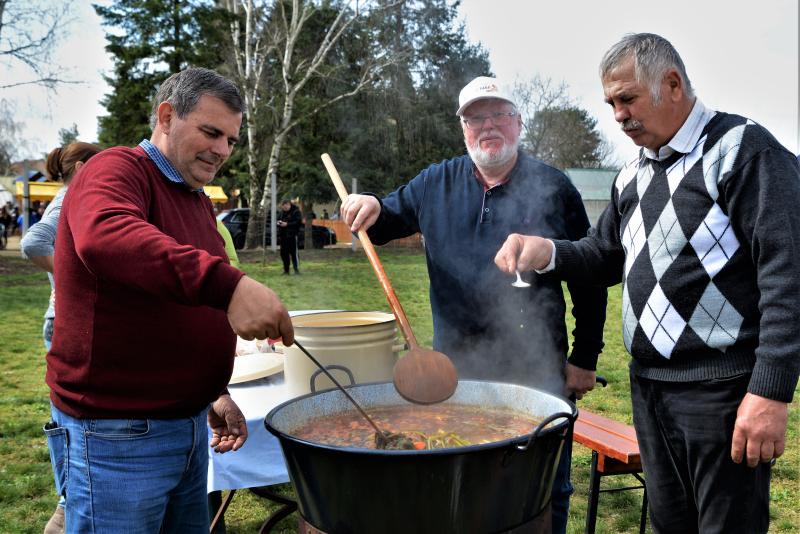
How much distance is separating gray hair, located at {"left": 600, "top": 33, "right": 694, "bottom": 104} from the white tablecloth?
1.82 meters

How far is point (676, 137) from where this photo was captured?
6.34 feet

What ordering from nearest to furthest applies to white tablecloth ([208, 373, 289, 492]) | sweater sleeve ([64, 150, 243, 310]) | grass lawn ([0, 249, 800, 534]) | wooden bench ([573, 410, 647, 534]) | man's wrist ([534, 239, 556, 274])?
sweater sleeve ([64, 150, 243, 310]), man's wrist ([534, 239, 556, 274]), white tablecloth ([208, 373, 289, 492]), wooden bench ([573, 410, 647, 534]), grass lawn ([0, 249, 800, 534])

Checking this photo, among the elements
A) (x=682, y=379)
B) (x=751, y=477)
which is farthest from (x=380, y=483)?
(x=751, y=477)

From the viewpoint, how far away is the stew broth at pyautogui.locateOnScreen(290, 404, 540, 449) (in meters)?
1.94

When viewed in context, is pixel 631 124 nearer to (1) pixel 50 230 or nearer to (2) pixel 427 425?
(2) pixel 427 425

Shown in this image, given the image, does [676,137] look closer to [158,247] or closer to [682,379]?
[682,379]

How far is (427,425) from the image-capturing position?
2119mm

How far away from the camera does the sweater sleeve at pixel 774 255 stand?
5.54 ft

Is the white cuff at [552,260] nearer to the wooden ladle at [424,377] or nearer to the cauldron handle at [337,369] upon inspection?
the wooden ladle at [424,377]

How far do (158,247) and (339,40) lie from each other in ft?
56.1

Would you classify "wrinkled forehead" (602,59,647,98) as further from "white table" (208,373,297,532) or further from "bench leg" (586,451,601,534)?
"bench leg" (586,451,601,534)

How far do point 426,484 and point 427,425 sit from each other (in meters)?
0.59

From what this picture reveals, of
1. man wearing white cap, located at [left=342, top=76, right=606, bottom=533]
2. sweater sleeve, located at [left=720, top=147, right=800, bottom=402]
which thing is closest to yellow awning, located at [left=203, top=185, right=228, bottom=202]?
man wearing white cap, located at [left=342, top=76, right=606, bottom=533]

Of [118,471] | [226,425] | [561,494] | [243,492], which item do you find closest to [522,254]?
[561,494]
